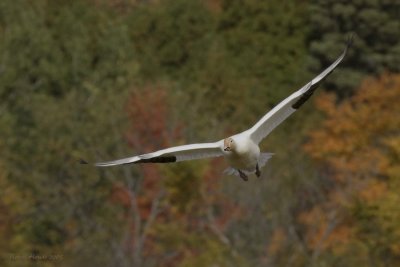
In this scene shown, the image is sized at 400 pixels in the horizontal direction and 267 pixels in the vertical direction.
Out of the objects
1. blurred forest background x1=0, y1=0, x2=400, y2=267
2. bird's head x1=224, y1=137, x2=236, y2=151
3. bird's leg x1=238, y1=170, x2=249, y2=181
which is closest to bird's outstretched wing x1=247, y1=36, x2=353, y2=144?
bird's head x1=224, y1=137, x2=236, y2=151

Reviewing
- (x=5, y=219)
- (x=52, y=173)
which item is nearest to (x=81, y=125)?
(x=52, y=173)

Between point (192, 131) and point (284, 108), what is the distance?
74.7 ft

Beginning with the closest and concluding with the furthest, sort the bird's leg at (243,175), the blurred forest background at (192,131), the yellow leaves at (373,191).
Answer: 1. the bird's leg at (243,175)
2. the blurred forest background at (192,131)
3. the yellow leaves at (373,191)

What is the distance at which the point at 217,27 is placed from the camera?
5688 cm

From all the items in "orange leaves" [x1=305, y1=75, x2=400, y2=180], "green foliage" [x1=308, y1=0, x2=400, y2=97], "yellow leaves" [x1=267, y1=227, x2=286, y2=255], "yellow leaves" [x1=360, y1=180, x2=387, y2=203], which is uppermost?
"yellow leaves" [x1=267, y1=227, x2=286, y2=255]

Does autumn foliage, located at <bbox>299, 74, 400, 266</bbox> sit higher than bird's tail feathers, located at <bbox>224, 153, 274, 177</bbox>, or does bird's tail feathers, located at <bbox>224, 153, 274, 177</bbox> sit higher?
bird's tail feathers, located at <bbox>224, 153, 274, 177</bbox>

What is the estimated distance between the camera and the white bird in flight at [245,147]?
16.2 meters

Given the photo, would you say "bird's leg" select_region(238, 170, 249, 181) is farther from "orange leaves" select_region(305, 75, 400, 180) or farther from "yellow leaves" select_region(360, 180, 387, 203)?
"orange leaves" select_region(305, 75, 400, 180)

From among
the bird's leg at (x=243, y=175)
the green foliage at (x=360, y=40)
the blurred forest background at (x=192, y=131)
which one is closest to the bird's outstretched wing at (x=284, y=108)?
the bird's leg at (x=243, y=175)

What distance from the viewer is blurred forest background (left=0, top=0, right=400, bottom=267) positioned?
31.2 m

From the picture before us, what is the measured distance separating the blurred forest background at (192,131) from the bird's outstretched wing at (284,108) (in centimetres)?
536

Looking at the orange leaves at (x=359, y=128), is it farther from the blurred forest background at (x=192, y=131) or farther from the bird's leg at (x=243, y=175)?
the bird's leg at (x=243, y=175)

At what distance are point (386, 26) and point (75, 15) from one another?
11.7 meters

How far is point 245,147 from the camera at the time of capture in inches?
641
